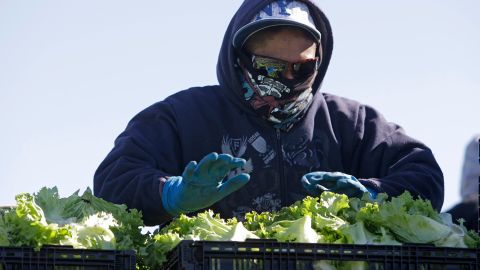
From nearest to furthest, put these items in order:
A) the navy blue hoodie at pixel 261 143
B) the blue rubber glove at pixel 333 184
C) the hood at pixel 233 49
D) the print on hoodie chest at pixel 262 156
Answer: the blue rubber glove at pixel 333 184 → the navy blue hoodie at pixel 261 143 → the print on hoodie chest at pixel 262 156 → the hood at pixel 233 49

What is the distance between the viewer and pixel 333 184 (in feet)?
22.9

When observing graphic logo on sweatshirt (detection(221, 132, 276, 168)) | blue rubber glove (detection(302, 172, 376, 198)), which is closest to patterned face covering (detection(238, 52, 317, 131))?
graphic logo on sweatshirt (detection(221, 132, 276, 168))

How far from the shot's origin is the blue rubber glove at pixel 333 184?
22.8ft

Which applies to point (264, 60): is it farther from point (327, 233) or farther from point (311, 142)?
point (327, 233)

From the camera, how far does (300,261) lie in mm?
5730

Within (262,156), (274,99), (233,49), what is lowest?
(262,156)

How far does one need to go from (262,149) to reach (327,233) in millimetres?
1922

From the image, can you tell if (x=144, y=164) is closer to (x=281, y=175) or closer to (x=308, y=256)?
(x=281, y=175)

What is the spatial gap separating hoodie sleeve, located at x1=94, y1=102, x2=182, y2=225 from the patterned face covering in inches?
22.6

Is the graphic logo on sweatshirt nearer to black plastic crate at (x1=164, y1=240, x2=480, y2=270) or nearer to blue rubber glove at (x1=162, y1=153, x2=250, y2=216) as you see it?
blue rubber glove at (x1=162, y1=153, x2=250, y2=216)

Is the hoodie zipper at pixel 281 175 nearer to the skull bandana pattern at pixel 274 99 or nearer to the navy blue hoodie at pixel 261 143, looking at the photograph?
the navy blue hoodie at pixel 261 143

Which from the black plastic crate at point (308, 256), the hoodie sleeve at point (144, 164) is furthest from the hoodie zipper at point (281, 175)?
the black plastic crate at point (308, 256)

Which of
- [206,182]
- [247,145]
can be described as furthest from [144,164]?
[206,182]

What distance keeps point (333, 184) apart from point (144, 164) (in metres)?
1.32
